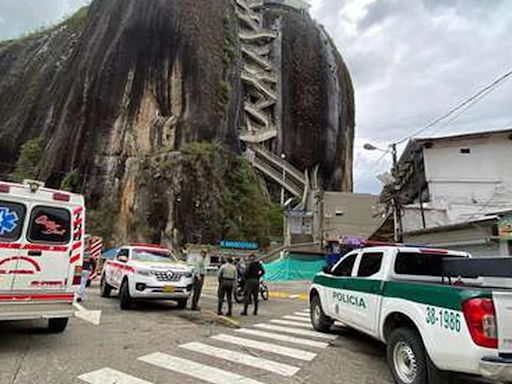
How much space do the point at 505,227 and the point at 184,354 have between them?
48.2ft

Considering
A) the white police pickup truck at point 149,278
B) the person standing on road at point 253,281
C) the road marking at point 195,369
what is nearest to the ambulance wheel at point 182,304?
the white police pickup truck at point 149,278

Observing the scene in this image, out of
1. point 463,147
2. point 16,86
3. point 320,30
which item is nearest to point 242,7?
point 320,30

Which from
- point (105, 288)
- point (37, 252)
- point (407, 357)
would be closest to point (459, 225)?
point (407, 357)

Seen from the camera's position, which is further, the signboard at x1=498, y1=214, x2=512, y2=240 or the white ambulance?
the signboard at x1=498, y1=214, x2=512, y2=240

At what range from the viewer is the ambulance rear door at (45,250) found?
254 inches

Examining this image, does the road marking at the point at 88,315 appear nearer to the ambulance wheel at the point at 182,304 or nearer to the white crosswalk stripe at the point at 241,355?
the ambulance wheel at the point at 182,304

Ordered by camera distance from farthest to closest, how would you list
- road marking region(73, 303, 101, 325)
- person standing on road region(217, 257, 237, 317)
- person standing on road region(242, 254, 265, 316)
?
person standing on road region(242, 254, 265, 316)
person standing on road region(217, 257, 237, 317)
road marking region(73, 303, 101, 325)

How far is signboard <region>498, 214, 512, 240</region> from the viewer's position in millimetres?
15551

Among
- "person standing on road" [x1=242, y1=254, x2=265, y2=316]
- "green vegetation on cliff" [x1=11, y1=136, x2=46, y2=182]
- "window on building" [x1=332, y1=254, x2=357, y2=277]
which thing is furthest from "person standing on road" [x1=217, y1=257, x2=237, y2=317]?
"green vegetation on cliff" [x1=11, y1=136, x2=46, y2=182]

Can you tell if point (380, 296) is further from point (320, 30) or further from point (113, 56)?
point (320, 30)

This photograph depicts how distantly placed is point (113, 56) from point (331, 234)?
31573 mm

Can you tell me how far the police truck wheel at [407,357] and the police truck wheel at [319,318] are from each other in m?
3.26

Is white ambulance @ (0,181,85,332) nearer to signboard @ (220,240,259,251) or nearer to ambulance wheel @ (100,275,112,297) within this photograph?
ambulance wheel @ (100,275,112,297)

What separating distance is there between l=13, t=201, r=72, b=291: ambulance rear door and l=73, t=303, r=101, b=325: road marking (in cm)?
260
